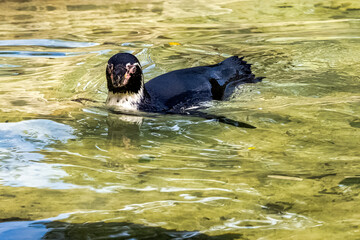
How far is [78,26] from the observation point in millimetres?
11250

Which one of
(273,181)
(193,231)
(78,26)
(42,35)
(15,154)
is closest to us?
(193,231)

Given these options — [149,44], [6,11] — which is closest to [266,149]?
[149,44]

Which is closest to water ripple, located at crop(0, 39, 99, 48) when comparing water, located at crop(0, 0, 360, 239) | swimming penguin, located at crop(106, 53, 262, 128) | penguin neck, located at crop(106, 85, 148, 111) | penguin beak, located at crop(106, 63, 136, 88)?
water, located at crop(0, 0, 360, 239)

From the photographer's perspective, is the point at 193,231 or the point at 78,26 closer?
A: the point at 193,231

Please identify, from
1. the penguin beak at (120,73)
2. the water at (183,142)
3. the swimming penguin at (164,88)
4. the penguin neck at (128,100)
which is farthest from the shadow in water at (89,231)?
the penguin neck at (128,100)

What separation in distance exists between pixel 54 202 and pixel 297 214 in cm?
158

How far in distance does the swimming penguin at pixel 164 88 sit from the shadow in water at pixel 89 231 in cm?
268

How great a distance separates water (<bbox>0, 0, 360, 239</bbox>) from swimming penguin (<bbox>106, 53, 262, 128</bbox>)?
209mm

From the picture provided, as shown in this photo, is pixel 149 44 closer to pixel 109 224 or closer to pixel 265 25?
pixel 265 25

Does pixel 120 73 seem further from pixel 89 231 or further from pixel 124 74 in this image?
pixel 89 231

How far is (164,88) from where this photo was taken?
6926 millimetres

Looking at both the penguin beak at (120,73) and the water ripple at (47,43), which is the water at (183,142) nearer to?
the water ripple at (47,43)

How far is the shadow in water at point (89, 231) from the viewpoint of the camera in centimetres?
326

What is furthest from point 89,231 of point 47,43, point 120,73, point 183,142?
point 47,43
